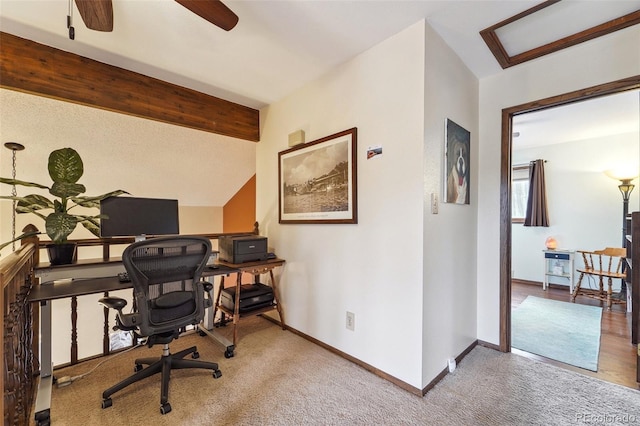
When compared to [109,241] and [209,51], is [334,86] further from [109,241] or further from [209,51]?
[109,241]

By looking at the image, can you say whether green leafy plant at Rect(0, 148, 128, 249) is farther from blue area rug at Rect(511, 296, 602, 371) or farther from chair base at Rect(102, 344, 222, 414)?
blue area rug at Rect(511, 296, 602, 371)

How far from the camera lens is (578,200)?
4.43 m

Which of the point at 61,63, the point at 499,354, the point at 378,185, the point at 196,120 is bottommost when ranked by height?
the point at 499,354

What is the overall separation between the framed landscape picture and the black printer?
1.24ft

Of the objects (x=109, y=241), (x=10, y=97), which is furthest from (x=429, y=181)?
(x=10, y=97)

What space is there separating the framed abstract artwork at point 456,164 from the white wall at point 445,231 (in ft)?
0.20

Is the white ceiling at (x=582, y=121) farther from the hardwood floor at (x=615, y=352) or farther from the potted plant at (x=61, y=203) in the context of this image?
the potted plant at (x=61, y=203)

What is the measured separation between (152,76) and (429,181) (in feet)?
8.65

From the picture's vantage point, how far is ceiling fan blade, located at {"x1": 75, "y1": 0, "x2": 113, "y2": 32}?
4.32 ft

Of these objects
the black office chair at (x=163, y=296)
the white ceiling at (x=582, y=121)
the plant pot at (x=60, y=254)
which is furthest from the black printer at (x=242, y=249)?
the white ceiling at (x=582, y=121)

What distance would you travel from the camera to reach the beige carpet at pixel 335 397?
5.22 ft

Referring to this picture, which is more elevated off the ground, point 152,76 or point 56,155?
point 152,76

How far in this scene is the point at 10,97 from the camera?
7.53 ft

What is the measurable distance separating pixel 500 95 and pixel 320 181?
1.80 meters
